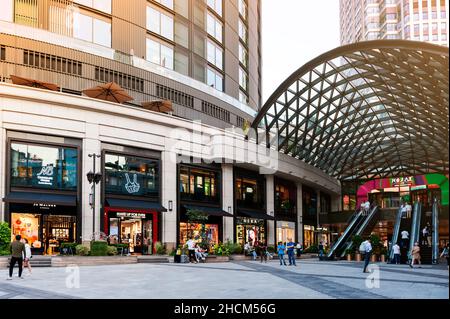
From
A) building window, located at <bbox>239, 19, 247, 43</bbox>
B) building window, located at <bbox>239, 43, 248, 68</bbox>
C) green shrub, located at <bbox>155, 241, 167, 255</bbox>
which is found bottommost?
green shrub, located at <bbox>155, 241, 167, 255</bbox>

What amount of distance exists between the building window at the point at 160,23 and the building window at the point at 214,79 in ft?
20.0

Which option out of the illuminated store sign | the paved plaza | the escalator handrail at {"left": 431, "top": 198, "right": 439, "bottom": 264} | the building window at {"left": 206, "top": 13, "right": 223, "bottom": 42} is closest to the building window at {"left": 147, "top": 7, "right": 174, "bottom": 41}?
the building window at {"left": 206, "top": 13, "right": 223, "bottom": 42}

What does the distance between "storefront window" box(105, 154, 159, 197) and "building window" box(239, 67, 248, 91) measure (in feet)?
77.6

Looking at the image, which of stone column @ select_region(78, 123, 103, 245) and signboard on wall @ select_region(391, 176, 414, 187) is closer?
stone column @ select_region(78, 123, 103, 245)

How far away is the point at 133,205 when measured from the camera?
4047cm

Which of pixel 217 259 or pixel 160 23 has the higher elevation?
pixel 160 23

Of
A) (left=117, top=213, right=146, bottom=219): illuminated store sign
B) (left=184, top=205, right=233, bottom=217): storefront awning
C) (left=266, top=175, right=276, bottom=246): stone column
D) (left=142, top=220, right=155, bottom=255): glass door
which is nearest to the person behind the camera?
(left=117, top=213, right=146, bottom=219): illuminated store sign

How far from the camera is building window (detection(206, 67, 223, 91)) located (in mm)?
54156

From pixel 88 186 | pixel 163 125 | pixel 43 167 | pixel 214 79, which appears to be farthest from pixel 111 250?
pixel 214 79

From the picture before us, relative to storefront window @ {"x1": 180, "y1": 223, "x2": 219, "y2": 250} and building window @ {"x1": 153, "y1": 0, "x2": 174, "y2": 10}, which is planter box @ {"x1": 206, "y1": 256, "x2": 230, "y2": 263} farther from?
building window @ {"x1": 153, "y1": 0, "x2": 174, "y2": 10}

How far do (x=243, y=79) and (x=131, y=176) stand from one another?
27.6m

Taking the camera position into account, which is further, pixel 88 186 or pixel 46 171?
pixel 88 186

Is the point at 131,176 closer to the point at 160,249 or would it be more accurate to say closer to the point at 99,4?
the point at 160,249

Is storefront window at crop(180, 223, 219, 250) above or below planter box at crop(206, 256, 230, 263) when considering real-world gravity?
above
